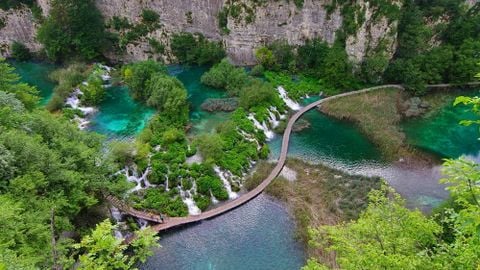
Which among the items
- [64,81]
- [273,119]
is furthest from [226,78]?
[64,81]

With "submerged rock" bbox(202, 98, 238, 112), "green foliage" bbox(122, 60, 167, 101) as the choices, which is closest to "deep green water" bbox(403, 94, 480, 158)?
"submerged rock" bbox(202, 98, 238, 112)

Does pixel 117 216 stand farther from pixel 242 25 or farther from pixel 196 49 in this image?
pixel 242 25

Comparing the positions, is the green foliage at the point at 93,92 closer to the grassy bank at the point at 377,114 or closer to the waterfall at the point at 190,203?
the waterfall at the point at 190,203

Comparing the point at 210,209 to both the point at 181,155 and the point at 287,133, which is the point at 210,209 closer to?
the point at 181,155

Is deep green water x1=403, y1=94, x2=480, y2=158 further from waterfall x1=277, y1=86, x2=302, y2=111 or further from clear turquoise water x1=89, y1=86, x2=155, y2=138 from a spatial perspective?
clear turquoise water x1=89, y1=86, x2=155, y2=138

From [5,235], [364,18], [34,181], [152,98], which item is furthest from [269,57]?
[5,235]

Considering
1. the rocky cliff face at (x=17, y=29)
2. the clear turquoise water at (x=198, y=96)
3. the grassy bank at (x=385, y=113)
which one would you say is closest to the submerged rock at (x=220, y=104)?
the clear turquoise water at (x=198, y=96)
